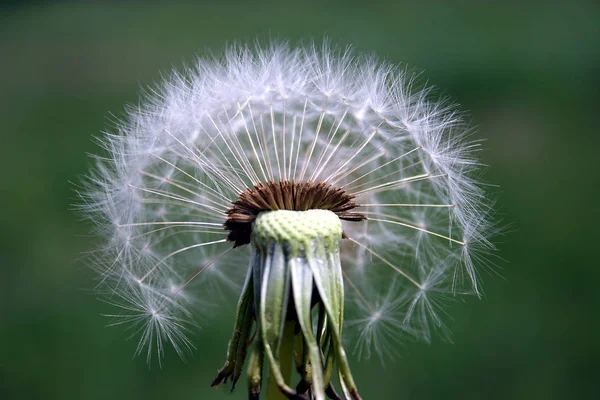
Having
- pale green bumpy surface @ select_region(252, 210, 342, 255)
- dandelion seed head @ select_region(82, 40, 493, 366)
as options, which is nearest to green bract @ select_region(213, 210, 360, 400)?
pale green bumpy surface @ select_region(252, 210, 342, 255)

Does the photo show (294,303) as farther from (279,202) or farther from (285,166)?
(285,166)

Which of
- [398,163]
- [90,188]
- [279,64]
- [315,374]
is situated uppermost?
[279,64]

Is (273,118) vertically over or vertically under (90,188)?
over

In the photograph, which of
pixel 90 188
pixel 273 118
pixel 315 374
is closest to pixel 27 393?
pixel 90 188

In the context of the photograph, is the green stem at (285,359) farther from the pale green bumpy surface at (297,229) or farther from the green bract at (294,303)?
the pale green bumpy surface at (297,229)

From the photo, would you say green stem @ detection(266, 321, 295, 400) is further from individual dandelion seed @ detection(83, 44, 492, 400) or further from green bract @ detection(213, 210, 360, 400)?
individual dandelion seed @ detection(83, 44, 492, 400)

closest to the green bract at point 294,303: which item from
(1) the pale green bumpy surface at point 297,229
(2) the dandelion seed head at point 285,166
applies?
(1) the pale green bumpy surface at point 297,229

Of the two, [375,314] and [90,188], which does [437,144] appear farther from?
[90,188]

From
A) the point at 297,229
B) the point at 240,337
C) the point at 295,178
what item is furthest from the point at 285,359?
the point at 295,178
